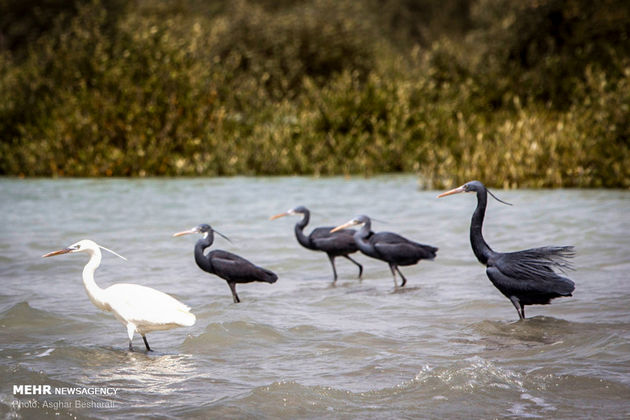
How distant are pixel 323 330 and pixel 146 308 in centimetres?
169

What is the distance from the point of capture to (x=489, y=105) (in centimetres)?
2500

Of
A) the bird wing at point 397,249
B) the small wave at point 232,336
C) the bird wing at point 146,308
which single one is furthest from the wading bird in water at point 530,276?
the bird wing at point 146,308

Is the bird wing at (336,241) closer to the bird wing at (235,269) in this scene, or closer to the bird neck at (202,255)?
the bird wing at (235,269)

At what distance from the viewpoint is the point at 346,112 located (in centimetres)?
2230

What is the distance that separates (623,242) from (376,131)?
10503mm

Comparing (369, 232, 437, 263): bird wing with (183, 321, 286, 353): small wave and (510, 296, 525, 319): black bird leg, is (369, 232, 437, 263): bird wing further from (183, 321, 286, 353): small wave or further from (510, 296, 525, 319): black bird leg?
(183, 321, 286, 353): small wave

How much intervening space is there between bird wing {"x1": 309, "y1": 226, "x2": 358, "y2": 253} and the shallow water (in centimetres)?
41

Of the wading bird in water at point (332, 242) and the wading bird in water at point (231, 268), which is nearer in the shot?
the wading bird in water at point (231, 268)

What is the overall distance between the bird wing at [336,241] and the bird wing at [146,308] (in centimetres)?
382

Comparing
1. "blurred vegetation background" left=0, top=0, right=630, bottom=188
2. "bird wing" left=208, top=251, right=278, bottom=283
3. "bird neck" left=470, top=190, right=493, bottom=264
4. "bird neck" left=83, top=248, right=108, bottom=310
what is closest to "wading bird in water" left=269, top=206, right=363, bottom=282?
"bird wing" left=208, top=251, right=278, bottom=283

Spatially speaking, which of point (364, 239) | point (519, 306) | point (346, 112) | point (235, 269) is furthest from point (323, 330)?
point (346, 112)

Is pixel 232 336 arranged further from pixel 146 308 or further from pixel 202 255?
pixel 202 255

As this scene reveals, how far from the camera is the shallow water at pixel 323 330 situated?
577cm

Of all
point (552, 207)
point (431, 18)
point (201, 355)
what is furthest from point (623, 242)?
point (431, 18)
